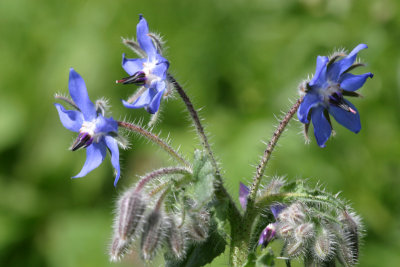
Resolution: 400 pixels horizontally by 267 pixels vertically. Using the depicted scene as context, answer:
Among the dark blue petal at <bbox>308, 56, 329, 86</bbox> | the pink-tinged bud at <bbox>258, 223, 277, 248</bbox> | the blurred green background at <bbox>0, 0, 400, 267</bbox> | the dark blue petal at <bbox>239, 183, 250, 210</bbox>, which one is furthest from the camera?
the blurred green background at <bbox>0, 0, 400, 267</bbox>

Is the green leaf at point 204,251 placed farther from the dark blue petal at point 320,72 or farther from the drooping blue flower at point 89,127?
the dark blue petal at point 320,72

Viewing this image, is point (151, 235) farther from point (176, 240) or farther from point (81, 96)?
point (81, 96)

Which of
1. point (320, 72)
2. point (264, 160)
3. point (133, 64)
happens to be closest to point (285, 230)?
point (264, 160)

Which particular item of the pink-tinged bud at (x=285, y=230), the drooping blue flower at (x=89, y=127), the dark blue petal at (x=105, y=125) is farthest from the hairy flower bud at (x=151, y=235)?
the pink-tinged bud at (x=285, y=230)

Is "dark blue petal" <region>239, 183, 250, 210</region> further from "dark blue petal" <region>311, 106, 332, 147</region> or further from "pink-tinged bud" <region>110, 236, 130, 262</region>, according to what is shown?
"pink-tinged bud" <region>110, 236, 130, 262</region>

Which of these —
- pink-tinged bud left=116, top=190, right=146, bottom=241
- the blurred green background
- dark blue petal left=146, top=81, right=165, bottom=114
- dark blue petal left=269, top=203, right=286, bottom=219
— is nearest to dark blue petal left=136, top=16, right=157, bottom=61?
dark blue petal left=146, top=81, right=165, bottom=114

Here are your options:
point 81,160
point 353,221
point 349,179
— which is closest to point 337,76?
point 353,221

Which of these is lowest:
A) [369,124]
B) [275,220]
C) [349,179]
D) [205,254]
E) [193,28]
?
[205,254]

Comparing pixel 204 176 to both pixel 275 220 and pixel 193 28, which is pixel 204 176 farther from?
pixel 193 28
